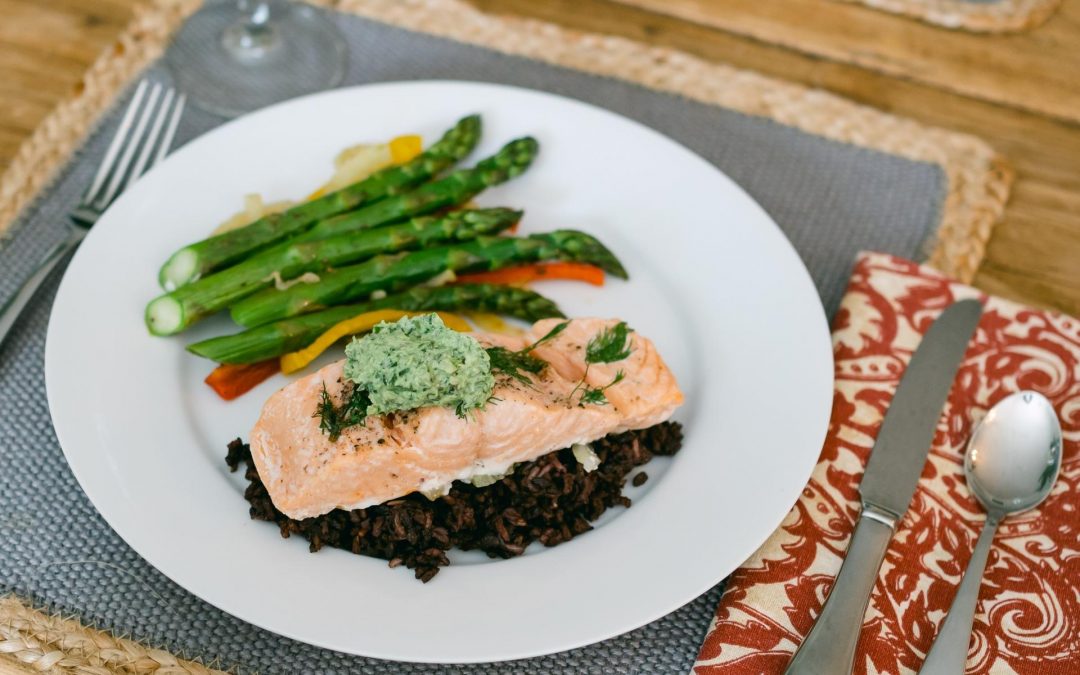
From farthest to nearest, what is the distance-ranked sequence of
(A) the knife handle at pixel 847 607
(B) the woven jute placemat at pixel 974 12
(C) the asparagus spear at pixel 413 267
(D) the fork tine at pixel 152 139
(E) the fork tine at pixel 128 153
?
1. (B) the woven jute placemat at pixel 974 12
2. (D) the fork tine at pixel 152 139
3. (E) the fork tine at pixel 128 153
4. (C) the asparagus spear at pixel 413 267
5. (A) the knife handle at pixel 847 607

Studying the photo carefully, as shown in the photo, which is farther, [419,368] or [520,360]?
[520,360]

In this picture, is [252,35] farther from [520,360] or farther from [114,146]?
[520,360]

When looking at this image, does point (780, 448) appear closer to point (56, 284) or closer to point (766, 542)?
point (766, 542)

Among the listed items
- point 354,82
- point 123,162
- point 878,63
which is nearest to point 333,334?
point 123,162

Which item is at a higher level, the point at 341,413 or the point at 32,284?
the point at 32,284

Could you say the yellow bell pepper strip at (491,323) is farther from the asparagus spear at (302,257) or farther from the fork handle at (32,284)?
the fork handle at (32,284)

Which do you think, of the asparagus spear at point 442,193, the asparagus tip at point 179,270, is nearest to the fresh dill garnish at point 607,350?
the asparagus spear at point 442,193
